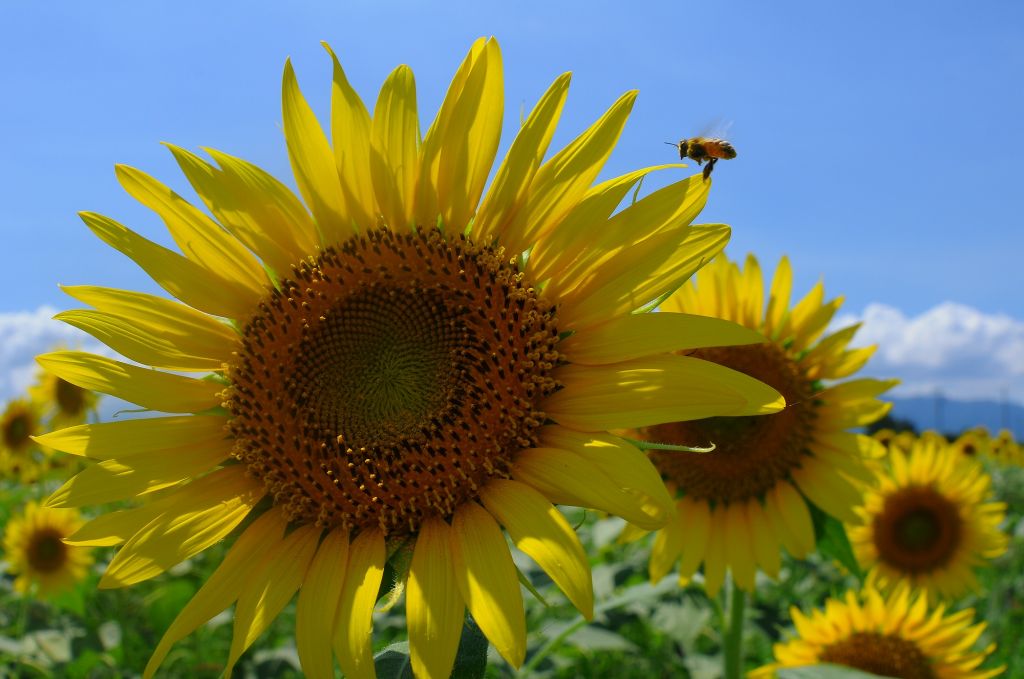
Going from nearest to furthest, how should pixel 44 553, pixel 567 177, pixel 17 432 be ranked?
1. pixel 567 177
2. pixel 44 553
3. pixel 17 432

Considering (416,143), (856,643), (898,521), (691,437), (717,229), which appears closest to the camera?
(717,229)

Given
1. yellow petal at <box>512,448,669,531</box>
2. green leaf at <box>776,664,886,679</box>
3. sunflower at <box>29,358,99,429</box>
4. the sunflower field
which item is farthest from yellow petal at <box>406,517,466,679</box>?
sunflower at <box>29,358,99,429</box>

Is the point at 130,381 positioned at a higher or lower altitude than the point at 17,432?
higher

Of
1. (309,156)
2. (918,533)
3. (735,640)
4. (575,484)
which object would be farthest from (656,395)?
(918,533)

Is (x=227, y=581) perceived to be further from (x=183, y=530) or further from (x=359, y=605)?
(x=359, y=605)

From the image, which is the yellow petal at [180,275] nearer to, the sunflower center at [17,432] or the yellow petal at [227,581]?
the yellow petal at [227,581]

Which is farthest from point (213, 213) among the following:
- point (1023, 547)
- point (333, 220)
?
point (1023, 547)

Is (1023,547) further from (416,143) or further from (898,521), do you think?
(416,143)
